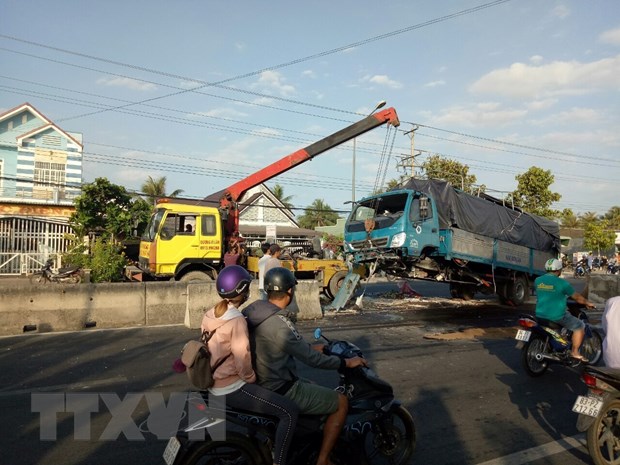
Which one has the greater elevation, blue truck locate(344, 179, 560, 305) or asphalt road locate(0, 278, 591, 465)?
blue truck locate(344, 179, 560, 305)

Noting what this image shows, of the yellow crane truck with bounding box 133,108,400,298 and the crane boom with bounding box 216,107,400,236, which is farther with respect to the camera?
the crane boom with bounding box 216,107,400,236

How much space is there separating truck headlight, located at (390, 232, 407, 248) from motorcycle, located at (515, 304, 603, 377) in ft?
17.9

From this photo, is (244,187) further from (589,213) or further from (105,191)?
(589,213)

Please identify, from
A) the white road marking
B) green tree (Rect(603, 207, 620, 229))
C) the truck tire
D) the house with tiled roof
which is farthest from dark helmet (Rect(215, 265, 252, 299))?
green tree (Rect(603, 207, 620, 229))

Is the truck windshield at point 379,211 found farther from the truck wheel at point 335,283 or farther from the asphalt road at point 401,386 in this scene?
the asphalt road at point 401,386

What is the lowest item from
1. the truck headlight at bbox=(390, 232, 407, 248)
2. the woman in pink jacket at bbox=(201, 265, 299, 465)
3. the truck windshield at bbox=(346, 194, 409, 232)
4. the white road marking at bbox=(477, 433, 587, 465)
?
the white road marking at bbox=(477, 433, 587, 465)

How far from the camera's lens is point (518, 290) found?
51.1ft

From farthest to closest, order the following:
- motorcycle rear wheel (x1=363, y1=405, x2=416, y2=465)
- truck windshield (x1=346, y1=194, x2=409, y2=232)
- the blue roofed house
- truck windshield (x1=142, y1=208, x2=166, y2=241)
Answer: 1. the blue roofed house
2. truck windshield (x1=142, y1=208, x2=166, y2=241)
3. truck windshield (x1=346, y1=194, x2=409, y2=232)
4. motorcycle rear wheel (x1=363, y1=405, x2=416, y2=465)

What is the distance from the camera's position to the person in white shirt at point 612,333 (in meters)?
4.14

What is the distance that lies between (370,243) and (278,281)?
9951 millimetres

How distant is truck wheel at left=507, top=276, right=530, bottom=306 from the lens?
50.2ft

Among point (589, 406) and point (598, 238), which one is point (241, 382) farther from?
point (598, 238)

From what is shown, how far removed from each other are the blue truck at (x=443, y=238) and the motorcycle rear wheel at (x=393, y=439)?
8688 mm

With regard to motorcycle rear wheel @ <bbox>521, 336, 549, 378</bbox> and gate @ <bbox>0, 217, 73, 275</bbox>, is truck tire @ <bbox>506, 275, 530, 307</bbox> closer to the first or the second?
motorcycle rear wheel @ <bbox>521, 336, 549, 378</bbox>
